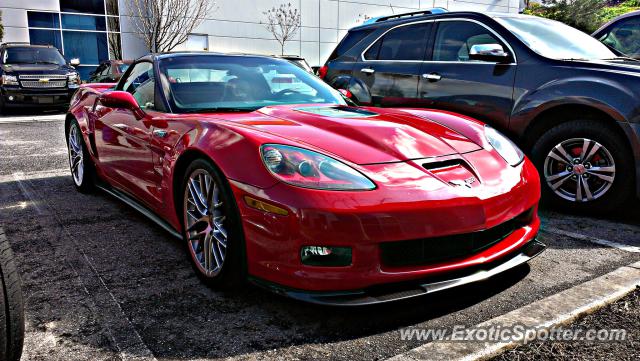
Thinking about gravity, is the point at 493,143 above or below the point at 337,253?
above

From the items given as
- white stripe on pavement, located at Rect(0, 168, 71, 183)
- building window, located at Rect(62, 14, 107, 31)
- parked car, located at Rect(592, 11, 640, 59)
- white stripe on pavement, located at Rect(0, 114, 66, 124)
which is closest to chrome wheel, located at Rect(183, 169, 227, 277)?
white stripe on pavement, located at Rect(0, 168, 71, 183)

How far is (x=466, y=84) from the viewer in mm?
4887

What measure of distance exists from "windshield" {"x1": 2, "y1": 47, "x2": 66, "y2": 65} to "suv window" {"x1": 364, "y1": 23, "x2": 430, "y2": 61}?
37.5 feet

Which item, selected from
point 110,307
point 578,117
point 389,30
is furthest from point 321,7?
point 110,307

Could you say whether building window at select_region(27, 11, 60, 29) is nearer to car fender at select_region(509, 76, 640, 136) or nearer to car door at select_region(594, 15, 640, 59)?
car door at select_region(594, 15, 640, 59)

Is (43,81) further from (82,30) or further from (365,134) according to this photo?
(365,134)

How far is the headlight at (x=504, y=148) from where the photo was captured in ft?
9.87

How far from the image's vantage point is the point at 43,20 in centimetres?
2217

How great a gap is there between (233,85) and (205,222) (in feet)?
4.17

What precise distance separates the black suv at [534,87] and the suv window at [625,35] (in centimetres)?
150

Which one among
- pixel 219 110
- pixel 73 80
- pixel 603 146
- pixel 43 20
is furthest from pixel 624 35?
pixel 43 20

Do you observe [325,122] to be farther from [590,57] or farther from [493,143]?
[590,57]

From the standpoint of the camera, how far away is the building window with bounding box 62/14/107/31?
22691 millimetres

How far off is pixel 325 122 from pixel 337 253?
3.18 feet
